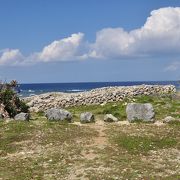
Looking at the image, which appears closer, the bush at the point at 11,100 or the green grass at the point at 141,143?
the green grass at the point at 141,143

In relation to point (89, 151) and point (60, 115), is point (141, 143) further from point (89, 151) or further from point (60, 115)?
point (60, 115)

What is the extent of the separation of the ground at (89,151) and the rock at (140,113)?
1641mm

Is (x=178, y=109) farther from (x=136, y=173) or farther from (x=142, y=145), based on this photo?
(x=136, y=173)

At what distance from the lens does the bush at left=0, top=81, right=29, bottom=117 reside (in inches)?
1731

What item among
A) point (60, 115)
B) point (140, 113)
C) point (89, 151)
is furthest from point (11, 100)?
point (89, 151)

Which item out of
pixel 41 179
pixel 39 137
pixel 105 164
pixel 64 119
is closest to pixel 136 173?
pixel 105 164

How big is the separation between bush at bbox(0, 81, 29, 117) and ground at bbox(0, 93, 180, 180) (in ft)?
27.7

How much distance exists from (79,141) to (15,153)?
4.33m

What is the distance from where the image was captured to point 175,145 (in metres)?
30.1

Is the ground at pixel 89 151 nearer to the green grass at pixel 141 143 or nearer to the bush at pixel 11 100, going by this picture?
the green grass at pixel 141 143

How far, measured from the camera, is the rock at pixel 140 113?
39062 millimetres

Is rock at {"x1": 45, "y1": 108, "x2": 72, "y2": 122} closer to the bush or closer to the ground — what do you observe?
the ground

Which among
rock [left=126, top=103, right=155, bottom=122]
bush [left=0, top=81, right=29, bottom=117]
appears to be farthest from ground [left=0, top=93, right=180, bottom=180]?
bush [left=0, top=81, right=29, bottom=117]

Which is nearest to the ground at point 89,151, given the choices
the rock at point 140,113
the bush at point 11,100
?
the rock at point 140,113
